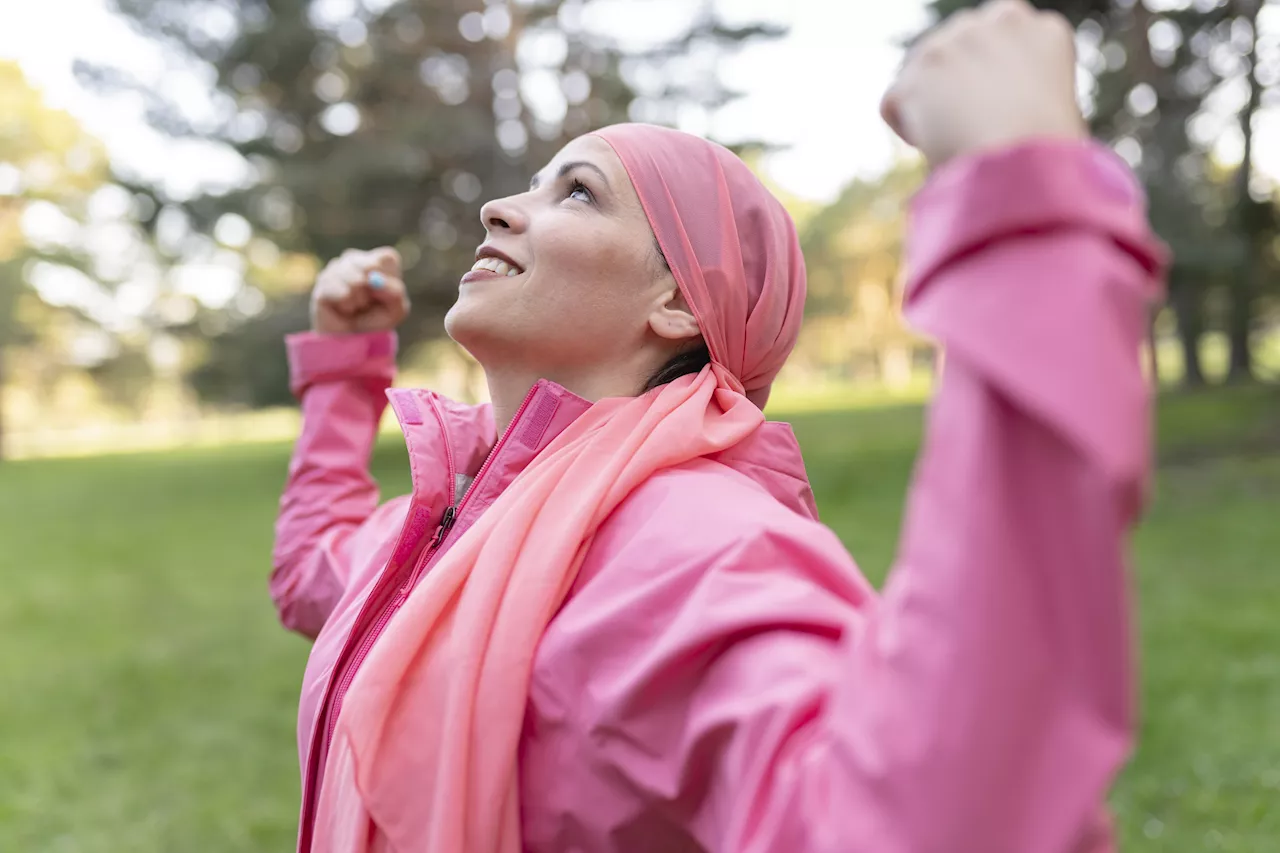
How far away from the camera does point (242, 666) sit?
7.45 m

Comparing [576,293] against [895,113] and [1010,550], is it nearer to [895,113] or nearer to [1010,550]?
[895,113]

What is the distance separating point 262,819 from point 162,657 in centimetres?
334

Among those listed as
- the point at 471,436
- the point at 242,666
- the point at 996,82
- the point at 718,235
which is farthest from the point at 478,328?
the point at 242,666

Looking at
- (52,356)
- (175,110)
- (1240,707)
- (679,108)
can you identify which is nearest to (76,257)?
(52,356)

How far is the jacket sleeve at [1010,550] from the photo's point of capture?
0.83m

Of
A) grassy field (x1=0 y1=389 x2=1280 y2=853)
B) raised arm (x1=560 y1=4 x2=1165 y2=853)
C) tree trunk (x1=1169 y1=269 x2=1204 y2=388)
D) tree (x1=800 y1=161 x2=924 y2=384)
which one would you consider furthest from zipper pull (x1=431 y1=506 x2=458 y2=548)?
tree (x1=800 y1=161 x2=924 y2=384)

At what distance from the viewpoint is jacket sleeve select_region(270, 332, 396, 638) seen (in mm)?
2236

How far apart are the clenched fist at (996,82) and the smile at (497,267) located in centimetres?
85

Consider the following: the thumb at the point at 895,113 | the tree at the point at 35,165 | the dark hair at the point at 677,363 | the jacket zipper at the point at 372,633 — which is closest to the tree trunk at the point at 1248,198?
the dark hair at the point at 677,363

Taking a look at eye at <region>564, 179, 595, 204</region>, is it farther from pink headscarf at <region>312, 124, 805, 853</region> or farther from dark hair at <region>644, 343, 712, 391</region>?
dark hair at <region>644, 343, 712, 391</region>

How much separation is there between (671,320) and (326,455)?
3.27 feet

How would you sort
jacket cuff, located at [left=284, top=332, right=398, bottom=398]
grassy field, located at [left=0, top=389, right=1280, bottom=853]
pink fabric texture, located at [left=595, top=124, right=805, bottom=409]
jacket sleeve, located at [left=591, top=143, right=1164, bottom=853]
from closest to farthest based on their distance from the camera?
jacket sleeve, located at [left=591, top=143, right=1164, bottom=853] < pink fabric texture, located at [left=595, top=124, right=805, bottom=409] < jacket cuff, located at [left=284, top=332, right=398, bottom=398] < grassy field, located at [left=0, top=389, right=1280, bottom=853]

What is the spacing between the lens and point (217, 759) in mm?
5766

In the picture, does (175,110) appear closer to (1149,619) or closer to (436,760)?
(1149,619)
